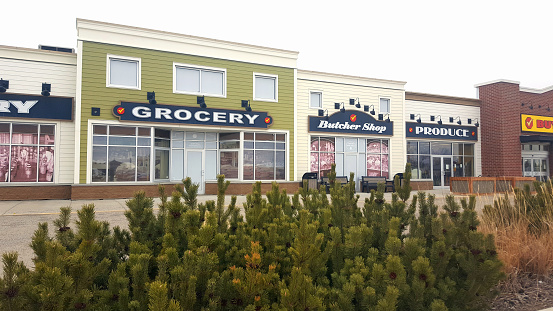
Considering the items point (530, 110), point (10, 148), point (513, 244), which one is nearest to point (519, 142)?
point (530, 110)

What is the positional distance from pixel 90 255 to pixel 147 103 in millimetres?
14190

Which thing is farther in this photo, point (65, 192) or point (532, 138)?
point (532, 138)

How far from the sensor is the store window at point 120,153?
14.5m

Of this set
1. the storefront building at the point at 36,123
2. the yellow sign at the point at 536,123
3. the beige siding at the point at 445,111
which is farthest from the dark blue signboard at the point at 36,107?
the yellow sign at the point at 536,123

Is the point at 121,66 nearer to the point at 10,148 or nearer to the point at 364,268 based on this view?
the point at 10,148

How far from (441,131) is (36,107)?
74.5 feet

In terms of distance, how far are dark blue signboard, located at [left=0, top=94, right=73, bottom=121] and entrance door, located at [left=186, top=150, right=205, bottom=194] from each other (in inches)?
214

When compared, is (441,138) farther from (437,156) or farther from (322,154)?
(322,154)

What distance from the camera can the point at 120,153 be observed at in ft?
48.8

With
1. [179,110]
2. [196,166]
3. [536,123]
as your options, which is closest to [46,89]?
[179,110]

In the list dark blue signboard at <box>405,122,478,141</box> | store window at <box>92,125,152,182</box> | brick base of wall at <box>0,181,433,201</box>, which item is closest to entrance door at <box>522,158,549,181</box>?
dark blue signboard at <box>405,122,478,141</box>

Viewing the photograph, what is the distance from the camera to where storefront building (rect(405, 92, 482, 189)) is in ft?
72.4

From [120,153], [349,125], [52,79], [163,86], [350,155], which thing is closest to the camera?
[52,79]

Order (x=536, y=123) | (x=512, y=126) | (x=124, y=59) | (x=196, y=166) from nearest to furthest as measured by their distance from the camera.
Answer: (x=124, y=59), (x=196, y=166), (x=512, y=126), (x=536, y=123)
